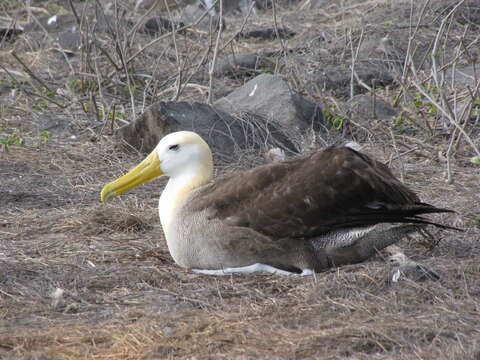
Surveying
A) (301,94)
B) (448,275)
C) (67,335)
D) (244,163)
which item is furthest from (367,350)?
(301,94)

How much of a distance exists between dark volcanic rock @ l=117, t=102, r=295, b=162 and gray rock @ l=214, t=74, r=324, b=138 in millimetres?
196

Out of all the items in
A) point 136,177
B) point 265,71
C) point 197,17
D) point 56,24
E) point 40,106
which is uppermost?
point 136,177

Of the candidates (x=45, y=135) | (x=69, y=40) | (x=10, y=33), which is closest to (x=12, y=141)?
(x=45, y=135)

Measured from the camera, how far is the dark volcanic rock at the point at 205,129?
22.4 ft

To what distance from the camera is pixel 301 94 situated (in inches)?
319

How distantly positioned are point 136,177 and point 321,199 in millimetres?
1240

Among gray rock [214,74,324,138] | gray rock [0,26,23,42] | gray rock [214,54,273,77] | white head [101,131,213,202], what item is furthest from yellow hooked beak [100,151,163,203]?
gray rock [0,26,23,42]

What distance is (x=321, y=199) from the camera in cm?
449

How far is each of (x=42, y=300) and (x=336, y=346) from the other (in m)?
1.48

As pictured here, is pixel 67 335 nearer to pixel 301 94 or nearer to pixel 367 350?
pixel 367 350

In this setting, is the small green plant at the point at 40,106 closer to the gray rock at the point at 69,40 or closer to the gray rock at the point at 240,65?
the gray rock at the point at 240,65

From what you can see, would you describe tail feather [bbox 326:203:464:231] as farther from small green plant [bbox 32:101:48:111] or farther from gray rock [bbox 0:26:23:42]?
gray rock [bbox 0:26:23:42]

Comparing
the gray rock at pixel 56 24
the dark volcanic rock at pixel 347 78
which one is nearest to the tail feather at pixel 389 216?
the dark volcanic rock at pixel 347 78

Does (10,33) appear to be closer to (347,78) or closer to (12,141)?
(12,141)
